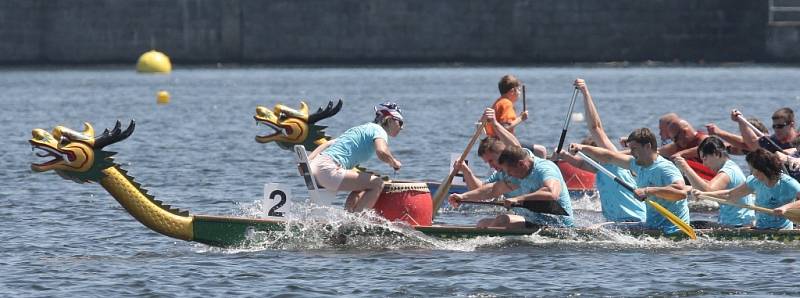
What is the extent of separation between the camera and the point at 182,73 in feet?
257

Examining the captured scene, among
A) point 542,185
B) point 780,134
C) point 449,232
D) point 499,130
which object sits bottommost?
point 449,232

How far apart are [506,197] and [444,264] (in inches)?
62.1

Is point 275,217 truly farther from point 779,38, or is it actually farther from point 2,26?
point 2,26

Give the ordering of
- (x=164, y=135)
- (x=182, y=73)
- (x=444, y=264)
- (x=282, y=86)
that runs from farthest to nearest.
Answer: (x=182, y=73), (x=282, y=86), (x=164, y=135), (x=444, y=264)

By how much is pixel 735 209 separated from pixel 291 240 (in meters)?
4.49

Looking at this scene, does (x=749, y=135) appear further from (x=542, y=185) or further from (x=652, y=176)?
(x=542, y=185)

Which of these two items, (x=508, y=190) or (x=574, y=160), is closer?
(x=508, y=190)

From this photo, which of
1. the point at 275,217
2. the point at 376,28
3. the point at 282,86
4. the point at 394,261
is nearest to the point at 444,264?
the point at 394,261

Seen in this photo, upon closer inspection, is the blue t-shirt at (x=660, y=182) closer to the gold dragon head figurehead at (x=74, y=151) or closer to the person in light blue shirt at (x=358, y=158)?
the person in light blue shirt at (x=358, y=158)

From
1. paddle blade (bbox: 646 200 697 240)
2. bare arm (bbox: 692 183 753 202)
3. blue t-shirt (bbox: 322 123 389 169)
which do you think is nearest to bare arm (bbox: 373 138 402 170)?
blue t-shirt (bbox: 322 123 389 169)

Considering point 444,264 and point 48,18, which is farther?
point 48,18

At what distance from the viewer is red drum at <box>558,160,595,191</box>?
23453 millimetres

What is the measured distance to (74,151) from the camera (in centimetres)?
1634

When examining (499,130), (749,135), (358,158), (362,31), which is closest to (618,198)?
(499,130)
